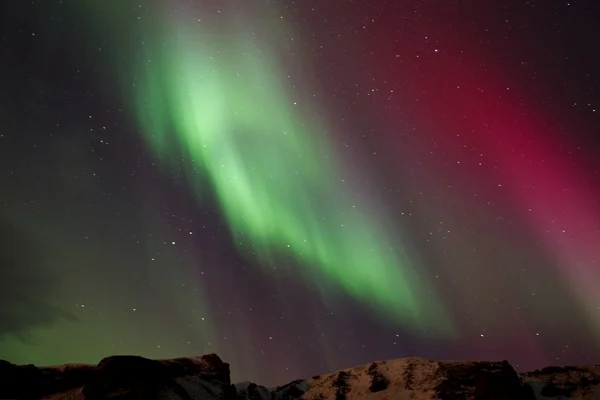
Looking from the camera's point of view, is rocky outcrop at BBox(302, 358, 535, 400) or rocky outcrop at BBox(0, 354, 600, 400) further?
rocky outcrop at BBox(302, 358, 535, 400)

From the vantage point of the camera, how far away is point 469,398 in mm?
91188

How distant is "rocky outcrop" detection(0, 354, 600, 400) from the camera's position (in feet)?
204

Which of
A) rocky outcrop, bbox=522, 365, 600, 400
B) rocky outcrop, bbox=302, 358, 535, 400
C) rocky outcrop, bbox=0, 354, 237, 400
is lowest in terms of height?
rocky outcrop, bbox=522, 365, 600, 400

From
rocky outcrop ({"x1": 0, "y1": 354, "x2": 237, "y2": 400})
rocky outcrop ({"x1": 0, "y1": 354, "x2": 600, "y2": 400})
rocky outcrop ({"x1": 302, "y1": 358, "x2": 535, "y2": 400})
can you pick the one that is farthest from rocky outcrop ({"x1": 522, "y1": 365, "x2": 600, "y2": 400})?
rocky outcrop ({"x1": 0, "y1": 354, "x2": 237, "y2": 400})

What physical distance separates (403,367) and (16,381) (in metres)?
92.1

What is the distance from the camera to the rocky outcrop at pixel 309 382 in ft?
204

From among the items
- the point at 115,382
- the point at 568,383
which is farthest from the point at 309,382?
the point at 115,382

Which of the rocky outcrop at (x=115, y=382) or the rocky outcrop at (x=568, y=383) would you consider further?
the rocky outcrop at (x=568, y=383)

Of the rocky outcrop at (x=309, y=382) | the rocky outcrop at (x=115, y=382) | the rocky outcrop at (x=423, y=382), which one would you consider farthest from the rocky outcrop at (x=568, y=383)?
the rocky outcrop at (x=115, y=382)

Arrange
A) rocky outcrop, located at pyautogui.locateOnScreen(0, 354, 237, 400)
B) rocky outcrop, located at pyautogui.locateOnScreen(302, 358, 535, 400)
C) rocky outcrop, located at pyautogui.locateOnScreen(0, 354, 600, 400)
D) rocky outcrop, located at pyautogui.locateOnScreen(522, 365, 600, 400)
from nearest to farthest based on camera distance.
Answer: rocky outcrop, located at pyautogui.locateOnScreen(0, 354, 237, 400), rocky outcrop, located at pyautogui.locateOnScreen(0, 354, 600, 400), rocky outcrop, located at pyautogui.locateOnScreen(302, 358, 535, 400), rocky outcrop, located at pyautogui.locateOnScreen(522, 365, 600, 400)

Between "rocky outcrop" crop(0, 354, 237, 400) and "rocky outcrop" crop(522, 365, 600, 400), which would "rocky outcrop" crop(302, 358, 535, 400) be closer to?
→ "rocky outcrop" crop(522, 365, 600, 400)

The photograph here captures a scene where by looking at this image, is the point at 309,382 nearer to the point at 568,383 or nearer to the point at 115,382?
the point at 568,383

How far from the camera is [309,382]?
5123 inches

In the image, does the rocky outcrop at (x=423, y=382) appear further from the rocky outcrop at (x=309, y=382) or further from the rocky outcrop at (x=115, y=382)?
the rocky outcrop at (x=115, y=382)
